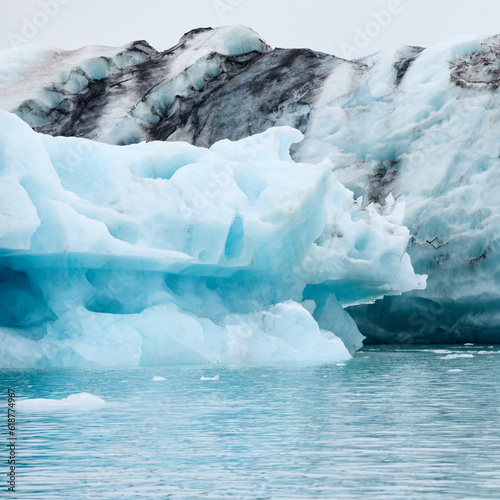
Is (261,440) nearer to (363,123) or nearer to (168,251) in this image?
(168,251)

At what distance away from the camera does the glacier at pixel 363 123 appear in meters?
17.8

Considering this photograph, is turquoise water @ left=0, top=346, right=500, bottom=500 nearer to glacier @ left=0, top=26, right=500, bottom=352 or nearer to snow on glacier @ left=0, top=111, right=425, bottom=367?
snow on glacier @ left=0, top=111, right=425, bottom=367

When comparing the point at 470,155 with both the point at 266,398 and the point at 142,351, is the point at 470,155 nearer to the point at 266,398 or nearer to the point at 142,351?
the point at 142,351

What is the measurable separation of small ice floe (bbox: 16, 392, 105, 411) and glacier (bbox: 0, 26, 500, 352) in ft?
20.3

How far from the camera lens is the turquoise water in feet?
13.8

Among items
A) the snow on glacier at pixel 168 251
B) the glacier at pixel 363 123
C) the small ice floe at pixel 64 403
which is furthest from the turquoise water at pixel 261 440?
the glacier at pixel 363 123

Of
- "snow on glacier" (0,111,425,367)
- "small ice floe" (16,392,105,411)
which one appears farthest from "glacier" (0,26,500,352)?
"small ice floe" (16,392,105,411)

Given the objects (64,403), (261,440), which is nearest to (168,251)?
(64,403)

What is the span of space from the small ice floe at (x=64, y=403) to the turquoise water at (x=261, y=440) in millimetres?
116

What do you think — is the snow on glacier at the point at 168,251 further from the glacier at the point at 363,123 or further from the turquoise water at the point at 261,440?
the turquoise water at the point at 261,440

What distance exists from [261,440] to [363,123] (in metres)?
15.5

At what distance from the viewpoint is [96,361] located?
11852 millimetres

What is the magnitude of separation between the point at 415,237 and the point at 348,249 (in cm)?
397

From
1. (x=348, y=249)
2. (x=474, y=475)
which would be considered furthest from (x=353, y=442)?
(x=348, y=249)
